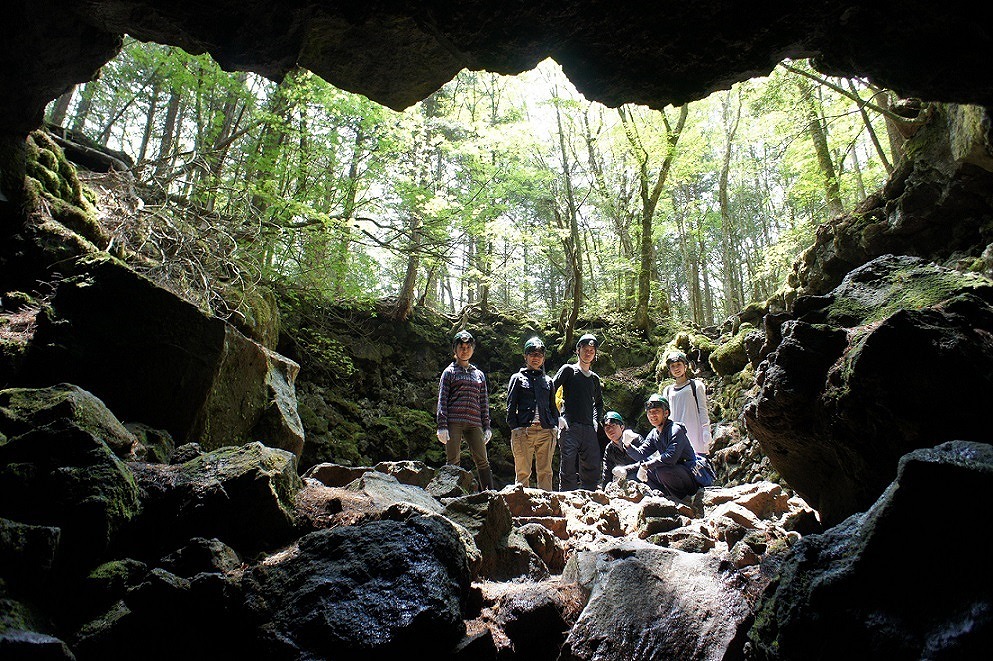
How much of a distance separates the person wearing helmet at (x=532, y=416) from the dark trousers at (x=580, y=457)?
357mm

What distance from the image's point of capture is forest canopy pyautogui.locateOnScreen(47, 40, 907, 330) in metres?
7.82

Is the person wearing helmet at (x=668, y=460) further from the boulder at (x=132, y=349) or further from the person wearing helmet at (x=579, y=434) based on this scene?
the boulder at (x=132, y=349)

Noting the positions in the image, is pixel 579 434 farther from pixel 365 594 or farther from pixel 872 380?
pixel 365 594

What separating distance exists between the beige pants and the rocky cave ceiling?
515 cm

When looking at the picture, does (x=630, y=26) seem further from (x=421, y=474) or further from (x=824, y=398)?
(x=421, y=474)

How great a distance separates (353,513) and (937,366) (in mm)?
3723

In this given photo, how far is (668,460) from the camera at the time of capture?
6.35m

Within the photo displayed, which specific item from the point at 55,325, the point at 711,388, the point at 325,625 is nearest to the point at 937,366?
the point at 325,625

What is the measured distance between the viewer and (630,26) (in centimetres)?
359

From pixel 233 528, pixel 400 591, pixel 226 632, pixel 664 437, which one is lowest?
pixel 226 632

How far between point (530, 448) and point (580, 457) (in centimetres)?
80

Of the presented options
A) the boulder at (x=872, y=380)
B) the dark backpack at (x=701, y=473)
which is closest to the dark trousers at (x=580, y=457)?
the dark backpack at (x=701, y=473)

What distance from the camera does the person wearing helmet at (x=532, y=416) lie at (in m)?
7.71

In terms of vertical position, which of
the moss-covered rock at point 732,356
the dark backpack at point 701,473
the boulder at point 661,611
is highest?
the moss-covered rock at point 732,356
